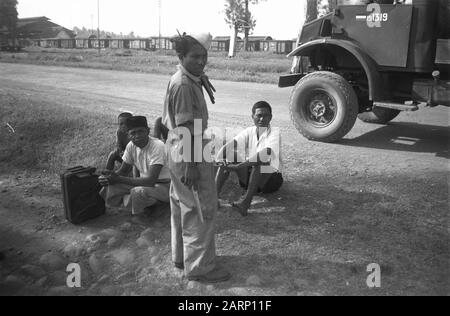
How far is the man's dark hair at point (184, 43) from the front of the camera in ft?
9.05

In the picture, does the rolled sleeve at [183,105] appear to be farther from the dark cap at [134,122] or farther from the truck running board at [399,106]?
the truck running board at [399,106]

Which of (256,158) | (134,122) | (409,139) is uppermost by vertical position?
(134,122)

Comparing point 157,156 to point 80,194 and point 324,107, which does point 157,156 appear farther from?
point 324,107

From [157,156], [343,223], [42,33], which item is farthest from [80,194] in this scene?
[42,33]

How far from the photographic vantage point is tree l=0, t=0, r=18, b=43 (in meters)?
48.9

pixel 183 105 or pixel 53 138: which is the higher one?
pixel 183 105

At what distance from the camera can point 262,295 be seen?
2.92 m

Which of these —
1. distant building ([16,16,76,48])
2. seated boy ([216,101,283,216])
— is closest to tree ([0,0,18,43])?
distant building ([16,16,76,48])

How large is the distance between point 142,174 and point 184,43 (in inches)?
78.9

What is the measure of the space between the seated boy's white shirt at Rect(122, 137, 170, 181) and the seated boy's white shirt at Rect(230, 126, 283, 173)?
0.82 m

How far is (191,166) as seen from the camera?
2.85 meters

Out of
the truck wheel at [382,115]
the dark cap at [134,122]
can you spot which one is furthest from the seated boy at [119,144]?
the truck wheel at [382,115]

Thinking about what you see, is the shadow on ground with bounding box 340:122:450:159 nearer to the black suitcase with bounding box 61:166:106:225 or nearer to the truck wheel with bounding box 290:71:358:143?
the truck wheel with bounding box 290:71:358:143
